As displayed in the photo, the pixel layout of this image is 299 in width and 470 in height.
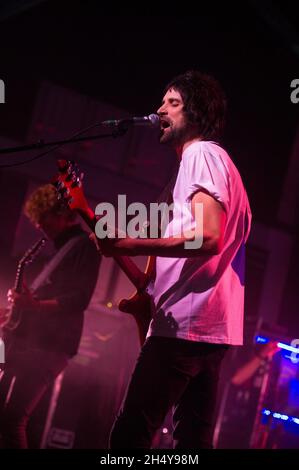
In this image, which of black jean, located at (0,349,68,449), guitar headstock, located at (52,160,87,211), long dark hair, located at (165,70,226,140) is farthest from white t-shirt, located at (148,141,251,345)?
black jean, located at (0,349,68,449)

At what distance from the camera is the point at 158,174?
9.16 meters

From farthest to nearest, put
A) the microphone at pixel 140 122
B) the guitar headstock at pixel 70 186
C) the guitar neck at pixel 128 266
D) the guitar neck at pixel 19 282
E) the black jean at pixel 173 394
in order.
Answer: the guitar neck at pixel 19 282 < the microphone at pixel 140 122 < the guitar headstock at pixel 70 186 < the guitar neck at pixel 128 266 < the black jean at pixel 173 394

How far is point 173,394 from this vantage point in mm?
2061

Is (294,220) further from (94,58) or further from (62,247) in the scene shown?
(62,247)

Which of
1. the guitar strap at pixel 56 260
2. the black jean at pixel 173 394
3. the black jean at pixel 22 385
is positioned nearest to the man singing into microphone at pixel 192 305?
the black jean at pixel 173 394

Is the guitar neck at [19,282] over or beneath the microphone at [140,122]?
beneath

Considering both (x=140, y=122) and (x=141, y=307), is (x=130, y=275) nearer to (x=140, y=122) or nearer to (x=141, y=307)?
(x=141, y=307)

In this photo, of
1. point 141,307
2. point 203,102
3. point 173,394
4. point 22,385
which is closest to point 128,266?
point 141,307

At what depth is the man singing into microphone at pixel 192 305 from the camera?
2.04 meters

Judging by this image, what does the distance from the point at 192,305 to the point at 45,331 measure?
73.5 inches

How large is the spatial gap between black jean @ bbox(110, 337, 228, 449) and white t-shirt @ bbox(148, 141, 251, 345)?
6 centimetres

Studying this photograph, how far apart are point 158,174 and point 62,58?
2384 millimetres

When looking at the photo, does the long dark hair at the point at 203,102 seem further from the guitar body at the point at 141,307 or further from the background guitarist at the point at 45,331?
the background guitarist at the point at 45,331

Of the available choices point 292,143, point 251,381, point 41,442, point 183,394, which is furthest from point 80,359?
point 292,143
